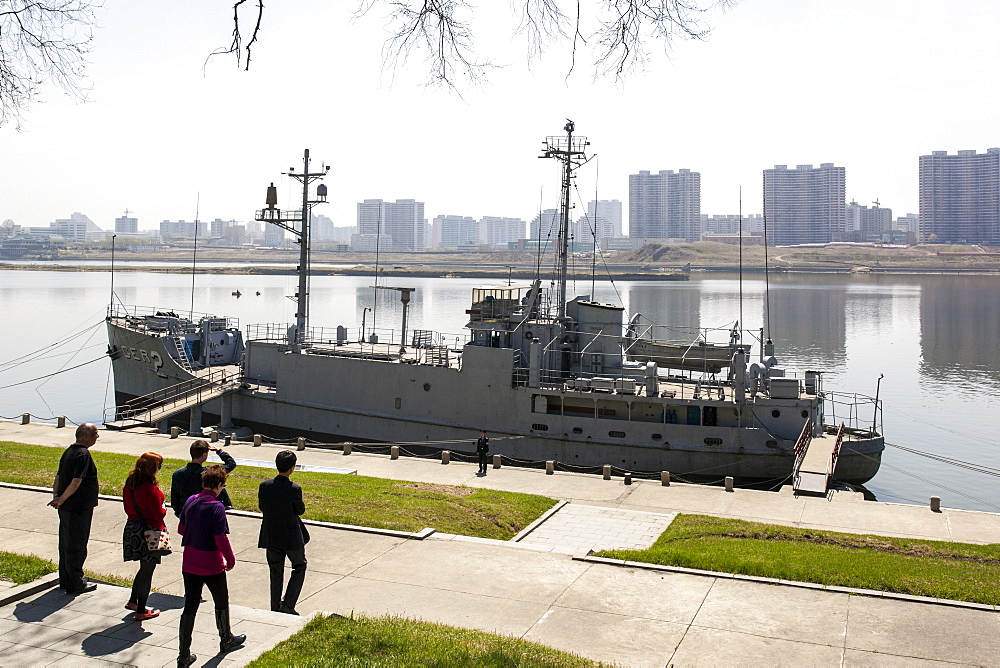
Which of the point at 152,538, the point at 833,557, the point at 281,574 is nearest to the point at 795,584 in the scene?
the point at 833,557

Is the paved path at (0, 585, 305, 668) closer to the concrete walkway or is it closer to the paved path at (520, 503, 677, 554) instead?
the concrete walkway

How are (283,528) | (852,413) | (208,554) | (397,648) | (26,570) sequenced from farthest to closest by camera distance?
(852,413)
(26,570)
(283,528)
(397,648)
(208,554)

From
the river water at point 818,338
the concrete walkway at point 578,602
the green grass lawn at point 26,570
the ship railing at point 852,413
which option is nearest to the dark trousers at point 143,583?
the concrete walkway at point 578,602

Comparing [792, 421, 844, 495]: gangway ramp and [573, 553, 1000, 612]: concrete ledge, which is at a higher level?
[573, 553, 1000, 612]: concrete ledge

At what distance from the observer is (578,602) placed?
934 centimetres

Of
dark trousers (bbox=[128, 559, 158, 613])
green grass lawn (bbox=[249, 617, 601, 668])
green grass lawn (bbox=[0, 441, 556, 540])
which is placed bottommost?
green grass lawn (bbox=[0, 441, 556, 540])

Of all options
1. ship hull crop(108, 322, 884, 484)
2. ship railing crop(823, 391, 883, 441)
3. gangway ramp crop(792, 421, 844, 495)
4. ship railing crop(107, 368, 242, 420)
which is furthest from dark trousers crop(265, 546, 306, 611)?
ship railing crop(823, 391, 883, 441)

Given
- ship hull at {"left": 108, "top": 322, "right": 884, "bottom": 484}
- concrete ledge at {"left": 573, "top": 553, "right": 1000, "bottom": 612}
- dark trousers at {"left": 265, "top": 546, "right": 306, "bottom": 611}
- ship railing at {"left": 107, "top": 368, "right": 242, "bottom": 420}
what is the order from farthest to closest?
ship railing at {"left": 107, "top": 368, "right": 242, "bottom": 420}, ship hull at {"left": 108, "top": 322, "right": 884, "bottom": 484}, concrete ledge at {"left": 573, "top": 553, "right": 1000, "bottom": 612}, dark trousers at {"left": 265, "top": 546, "right": 306, "bottom": 611}

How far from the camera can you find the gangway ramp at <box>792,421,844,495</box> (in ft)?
63.0

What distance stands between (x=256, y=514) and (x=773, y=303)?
4303 inches

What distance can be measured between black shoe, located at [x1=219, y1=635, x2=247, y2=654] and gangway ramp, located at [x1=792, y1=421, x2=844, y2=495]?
1455 centimetres

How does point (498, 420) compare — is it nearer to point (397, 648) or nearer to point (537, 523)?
point (537, 523)

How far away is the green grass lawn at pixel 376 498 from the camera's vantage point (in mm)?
13273

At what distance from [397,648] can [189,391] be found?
1116 inches
